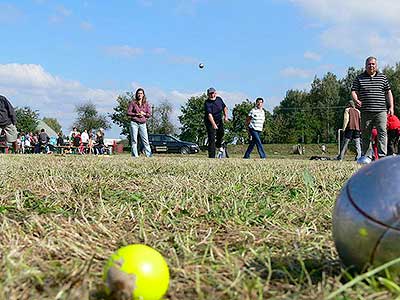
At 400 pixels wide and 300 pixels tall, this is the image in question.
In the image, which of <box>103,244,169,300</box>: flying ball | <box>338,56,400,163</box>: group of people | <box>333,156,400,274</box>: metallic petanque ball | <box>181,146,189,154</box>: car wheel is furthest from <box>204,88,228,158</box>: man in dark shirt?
<box>181,146,189,154</box>: car wheel

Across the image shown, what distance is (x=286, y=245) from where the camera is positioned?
98.7 inches

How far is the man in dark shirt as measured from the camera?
529 inches

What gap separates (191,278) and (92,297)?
394 millimetres

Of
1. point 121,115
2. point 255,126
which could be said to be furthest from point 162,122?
point 255,126

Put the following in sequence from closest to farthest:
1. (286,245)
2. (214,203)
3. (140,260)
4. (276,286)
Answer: (140,260) → (276,286) → (286,245) → (214,203)

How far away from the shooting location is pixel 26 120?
86062 mm

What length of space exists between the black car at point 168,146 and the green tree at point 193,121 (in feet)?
95.5

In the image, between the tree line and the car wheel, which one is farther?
the tree line

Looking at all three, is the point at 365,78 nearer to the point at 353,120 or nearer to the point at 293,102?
the point at 353,120

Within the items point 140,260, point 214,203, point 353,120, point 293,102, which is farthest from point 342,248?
point 293,102

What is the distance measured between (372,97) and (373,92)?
0.10 meters

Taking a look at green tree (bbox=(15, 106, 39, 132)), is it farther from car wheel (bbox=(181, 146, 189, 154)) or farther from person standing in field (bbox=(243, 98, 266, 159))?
person standing in field (bbox=(243, 98, 266, 159))

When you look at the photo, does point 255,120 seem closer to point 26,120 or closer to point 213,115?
point 213,115

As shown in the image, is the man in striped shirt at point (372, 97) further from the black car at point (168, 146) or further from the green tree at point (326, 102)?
the green tree at point (326, 102)
